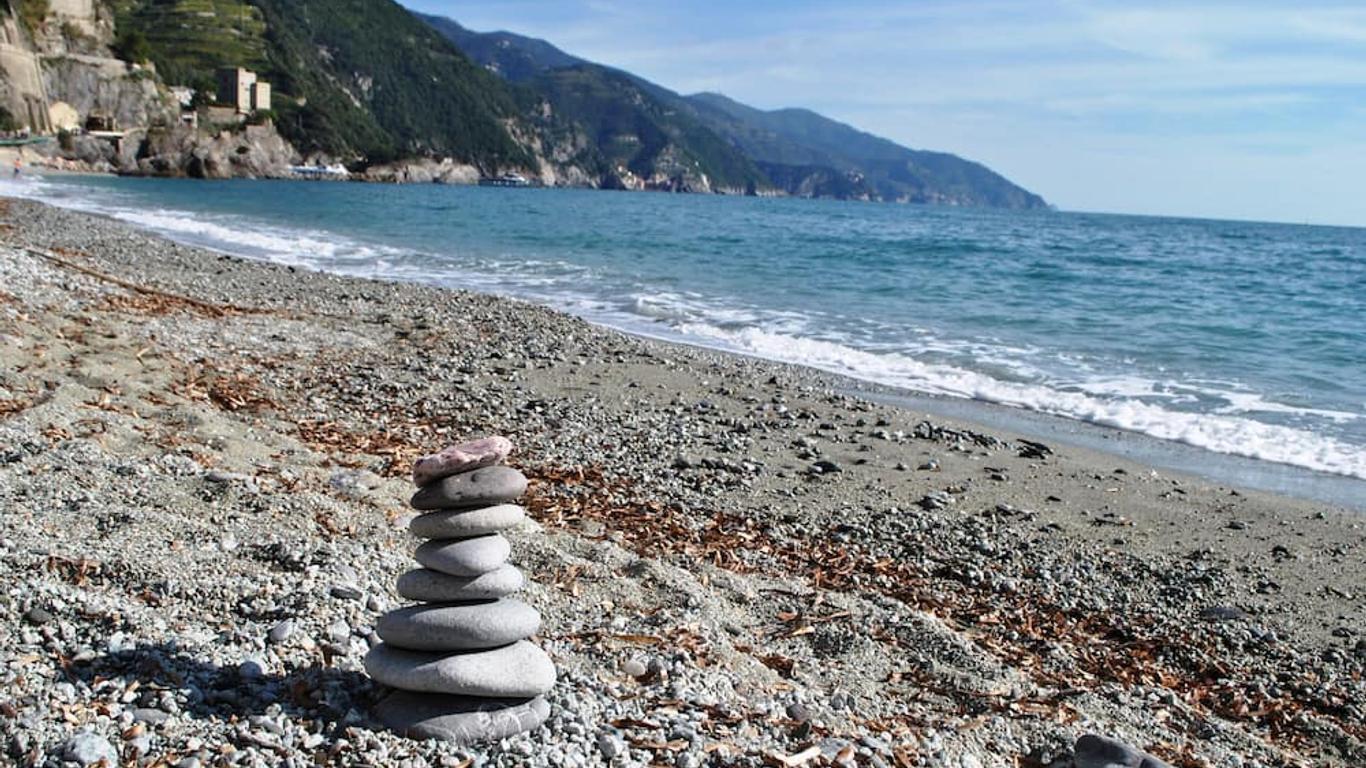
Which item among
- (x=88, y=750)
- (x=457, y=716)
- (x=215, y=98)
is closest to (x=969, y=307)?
(x=457, y=716)

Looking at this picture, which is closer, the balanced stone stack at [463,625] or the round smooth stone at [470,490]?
the balanced stone stack at [463,625]

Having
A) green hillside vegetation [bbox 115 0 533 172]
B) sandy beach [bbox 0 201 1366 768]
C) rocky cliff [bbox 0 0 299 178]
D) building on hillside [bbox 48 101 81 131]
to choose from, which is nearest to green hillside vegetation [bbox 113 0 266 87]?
green hillside vegetation [bbox 115 0 533 172]

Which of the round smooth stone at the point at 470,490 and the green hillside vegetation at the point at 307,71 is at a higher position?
the green hillside vegetation at the point at 307,71

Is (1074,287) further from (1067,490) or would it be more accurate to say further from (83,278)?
(83,278)

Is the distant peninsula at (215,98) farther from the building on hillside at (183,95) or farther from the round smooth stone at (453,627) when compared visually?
the round smooth stone at (453,627)

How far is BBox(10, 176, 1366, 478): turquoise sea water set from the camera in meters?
14.4

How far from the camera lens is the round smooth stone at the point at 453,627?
4297 millimetres

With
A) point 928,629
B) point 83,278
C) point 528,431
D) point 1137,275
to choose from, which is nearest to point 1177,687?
point 928,629

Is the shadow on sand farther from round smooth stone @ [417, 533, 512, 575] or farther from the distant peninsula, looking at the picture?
the distant peninsula

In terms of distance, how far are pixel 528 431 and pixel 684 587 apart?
401cm

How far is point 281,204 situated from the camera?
61438 mm

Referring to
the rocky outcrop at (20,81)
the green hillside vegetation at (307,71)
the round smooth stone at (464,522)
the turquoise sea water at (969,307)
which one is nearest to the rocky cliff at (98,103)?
the rocky outcrop at (20,81)

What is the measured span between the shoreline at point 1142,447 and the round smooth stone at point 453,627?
8.73m

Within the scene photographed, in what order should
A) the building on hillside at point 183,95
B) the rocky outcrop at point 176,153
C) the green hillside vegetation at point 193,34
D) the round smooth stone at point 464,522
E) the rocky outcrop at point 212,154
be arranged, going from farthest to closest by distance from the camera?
the green hillside vegetation at point 193,34, the building on hillside at point 183,95, the rocky outcrop at point 212,154, the rocky outcrop at point 176,153, the round smooth stone at point 464,522
